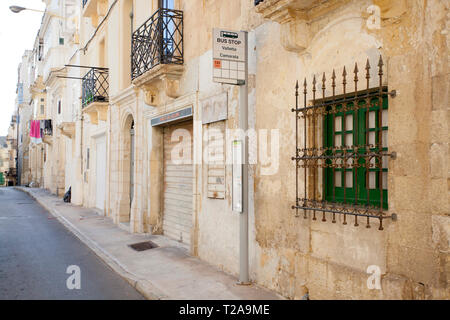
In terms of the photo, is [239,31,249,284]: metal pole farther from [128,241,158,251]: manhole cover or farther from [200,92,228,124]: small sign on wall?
[128,241,158,251]: manhole cover

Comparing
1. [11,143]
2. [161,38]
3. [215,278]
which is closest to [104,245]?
[215,278]

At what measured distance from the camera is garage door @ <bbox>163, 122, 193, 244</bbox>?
9.37 metres

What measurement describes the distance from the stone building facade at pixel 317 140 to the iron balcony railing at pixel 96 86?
515 cm

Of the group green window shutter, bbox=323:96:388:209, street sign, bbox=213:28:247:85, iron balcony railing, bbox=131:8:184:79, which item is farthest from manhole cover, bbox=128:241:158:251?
green window shutter, bbox=323:96:388:209

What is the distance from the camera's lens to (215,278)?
21.8 feet

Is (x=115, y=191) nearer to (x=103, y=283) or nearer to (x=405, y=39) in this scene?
(x=103, y=283)

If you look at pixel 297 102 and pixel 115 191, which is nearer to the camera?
pixel 297 102

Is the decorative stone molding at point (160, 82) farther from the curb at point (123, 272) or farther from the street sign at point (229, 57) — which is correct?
the curb at point (123, 272)

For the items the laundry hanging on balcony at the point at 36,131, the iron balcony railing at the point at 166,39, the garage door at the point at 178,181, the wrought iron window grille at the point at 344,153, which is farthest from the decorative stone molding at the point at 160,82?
the laundry hanging on balcony at the point at 36,131

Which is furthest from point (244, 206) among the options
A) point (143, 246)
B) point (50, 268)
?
point (143, 246)

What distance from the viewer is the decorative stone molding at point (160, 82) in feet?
29.1

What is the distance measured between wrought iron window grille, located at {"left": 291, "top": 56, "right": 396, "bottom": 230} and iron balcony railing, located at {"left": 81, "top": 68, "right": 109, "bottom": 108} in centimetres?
1121

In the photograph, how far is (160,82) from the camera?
32.8ft
